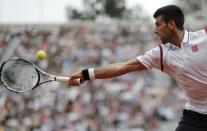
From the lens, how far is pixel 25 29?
16.1 metres

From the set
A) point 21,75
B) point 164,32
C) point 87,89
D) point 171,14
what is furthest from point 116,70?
point 87,89

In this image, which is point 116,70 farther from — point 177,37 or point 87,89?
point 87,89

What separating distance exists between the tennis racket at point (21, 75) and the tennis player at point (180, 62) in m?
0.64

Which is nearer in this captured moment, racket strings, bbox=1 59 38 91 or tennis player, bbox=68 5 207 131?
tennis player, bbox=68 5 207 131

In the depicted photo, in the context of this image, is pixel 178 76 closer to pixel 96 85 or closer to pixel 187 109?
pixel 187 109

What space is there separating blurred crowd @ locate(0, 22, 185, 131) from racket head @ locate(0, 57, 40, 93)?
5.23 m

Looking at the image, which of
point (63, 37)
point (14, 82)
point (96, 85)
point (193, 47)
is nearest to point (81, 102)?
point (96, 85)

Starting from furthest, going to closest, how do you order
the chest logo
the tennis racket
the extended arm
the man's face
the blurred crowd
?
1. the blurred crowd
2. the tennis racket
3. the extended arm
4. the man's face
5. the chest logo

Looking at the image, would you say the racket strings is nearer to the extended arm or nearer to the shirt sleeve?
the extended arm

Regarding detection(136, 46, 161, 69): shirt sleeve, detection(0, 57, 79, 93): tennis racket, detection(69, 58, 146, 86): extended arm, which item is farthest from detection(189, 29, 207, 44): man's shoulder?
detection(0, 57, 79, 93): tennis racket

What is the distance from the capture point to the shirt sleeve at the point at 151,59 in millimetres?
5707

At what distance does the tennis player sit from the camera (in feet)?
18.3

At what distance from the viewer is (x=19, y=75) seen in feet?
21.3

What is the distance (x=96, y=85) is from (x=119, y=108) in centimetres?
91
